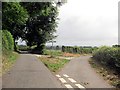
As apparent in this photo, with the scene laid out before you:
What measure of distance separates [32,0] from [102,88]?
73.1 ft

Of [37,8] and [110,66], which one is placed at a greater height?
[37,8]

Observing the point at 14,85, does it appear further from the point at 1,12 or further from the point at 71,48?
the point at 71,48

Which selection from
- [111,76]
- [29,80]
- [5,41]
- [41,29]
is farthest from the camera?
[41,29]

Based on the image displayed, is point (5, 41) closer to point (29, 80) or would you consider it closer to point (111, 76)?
point (111, 76)

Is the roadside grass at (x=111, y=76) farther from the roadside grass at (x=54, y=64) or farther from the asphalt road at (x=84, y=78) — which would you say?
the roadside grass at (x=54, y=64)

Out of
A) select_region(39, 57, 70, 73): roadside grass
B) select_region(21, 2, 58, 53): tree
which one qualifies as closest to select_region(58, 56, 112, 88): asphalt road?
select_region(39, 57, 70, 73): roadside grass

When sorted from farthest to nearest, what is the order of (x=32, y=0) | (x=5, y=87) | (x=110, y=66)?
(x=32, y=0)
(x=110, y=66)
(x=5, y=87)

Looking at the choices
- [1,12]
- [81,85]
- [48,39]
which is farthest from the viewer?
[48,39]

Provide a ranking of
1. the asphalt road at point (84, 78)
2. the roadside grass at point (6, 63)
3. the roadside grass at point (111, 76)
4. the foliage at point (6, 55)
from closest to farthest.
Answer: the asphalt road at point (84, 78)
the roadside grass at point (111, 76)
the roadside grass at point (6, 63)
the foliage at point (6, 55)

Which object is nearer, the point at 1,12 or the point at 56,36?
the point at 1,12

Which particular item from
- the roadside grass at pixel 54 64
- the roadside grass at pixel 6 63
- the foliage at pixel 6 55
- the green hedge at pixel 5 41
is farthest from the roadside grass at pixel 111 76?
the green hedge at pixel 5 41

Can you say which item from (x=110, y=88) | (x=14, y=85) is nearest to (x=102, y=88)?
(x=110, y=88)

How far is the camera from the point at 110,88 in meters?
13.1

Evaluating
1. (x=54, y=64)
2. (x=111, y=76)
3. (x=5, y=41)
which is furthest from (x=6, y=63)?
(x=111, y=76)
